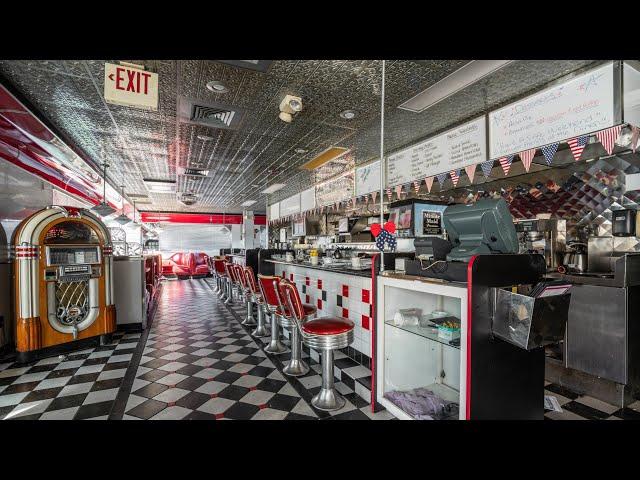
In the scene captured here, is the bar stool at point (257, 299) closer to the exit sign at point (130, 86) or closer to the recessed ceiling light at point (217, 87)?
the recessed ceiling light at point (217, 87)

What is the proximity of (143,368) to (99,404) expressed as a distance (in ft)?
2.74

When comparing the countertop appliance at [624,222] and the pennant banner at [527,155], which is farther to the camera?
the countertop appliance at [624,222]

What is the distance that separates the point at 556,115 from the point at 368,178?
9.78 ft

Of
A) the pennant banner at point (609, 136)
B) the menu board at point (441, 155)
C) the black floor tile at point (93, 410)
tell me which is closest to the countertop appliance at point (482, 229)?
the pennant banner at point (609, 136)

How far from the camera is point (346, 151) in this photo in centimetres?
525

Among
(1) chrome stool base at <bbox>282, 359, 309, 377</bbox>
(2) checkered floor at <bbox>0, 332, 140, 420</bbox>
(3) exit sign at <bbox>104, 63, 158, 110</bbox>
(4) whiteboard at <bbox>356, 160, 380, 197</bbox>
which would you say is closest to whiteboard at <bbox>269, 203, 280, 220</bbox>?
(4) whiteboard at <bbox>356, 160, 380, 197</bbox>

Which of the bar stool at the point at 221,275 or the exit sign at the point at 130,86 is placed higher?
the exit sign at the point at 130,86

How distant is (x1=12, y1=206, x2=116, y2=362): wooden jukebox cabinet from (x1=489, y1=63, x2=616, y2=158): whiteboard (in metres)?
5.21

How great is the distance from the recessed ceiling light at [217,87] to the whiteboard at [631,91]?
350 centimetres

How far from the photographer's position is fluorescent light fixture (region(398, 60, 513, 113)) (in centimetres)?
272

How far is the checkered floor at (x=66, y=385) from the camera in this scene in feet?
8.39

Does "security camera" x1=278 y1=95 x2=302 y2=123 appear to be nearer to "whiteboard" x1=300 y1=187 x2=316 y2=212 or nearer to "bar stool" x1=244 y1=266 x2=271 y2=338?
"bar stool" x1=244 y1=266 x2=271 y2=338

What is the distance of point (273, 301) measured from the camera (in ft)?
11.0

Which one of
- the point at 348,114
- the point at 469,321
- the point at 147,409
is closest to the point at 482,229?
the point at 469,321
